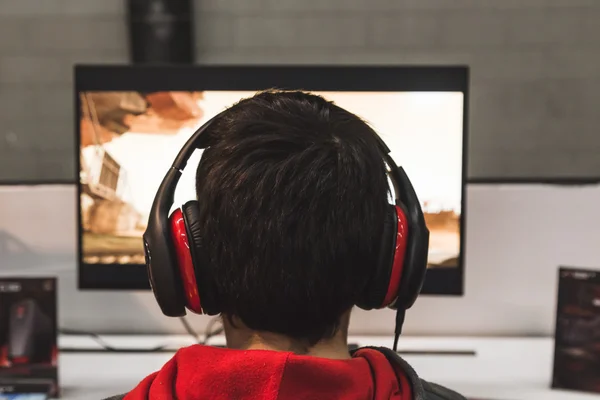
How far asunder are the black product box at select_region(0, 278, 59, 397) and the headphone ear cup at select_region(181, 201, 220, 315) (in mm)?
651

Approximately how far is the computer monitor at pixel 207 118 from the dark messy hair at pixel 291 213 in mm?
625

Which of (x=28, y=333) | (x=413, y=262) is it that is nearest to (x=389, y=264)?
(x=413, y=262)

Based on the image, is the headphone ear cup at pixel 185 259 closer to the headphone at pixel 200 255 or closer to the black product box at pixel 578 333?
the headphone at pixel 200 255

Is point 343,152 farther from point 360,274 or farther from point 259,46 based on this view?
point 259,46

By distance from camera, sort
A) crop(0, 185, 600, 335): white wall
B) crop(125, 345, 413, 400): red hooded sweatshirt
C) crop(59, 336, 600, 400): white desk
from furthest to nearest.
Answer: crop(0, 185, 600, 335): white wall
crop(59, 336, 600, 400): white desk
crop(125, 345, 413, 400): red hooded sweatshirt

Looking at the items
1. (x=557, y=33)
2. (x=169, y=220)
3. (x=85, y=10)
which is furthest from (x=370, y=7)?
Answer: (x=169, y=220)

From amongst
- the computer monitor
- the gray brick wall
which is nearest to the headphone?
the computer monitor

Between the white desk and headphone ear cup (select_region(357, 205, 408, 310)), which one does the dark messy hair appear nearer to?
headphone ear cup (select_region(357, 205, 408, 310))

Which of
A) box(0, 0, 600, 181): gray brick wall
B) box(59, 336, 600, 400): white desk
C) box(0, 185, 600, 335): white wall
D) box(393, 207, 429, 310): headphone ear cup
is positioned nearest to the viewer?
box(393, 207, 429, 310): headphone ear cup

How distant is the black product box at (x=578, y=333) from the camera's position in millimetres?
1170

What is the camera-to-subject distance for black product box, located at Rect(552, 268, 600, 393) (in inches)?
46.1

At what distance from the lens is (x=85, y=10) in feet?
7.22

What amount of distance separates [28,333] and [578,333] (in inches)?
40.8

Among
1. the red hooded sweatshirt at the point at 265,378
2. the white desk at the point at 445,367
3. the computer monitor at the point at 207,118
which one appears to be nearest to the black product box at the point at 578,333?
the white desk at the point at 445,367
